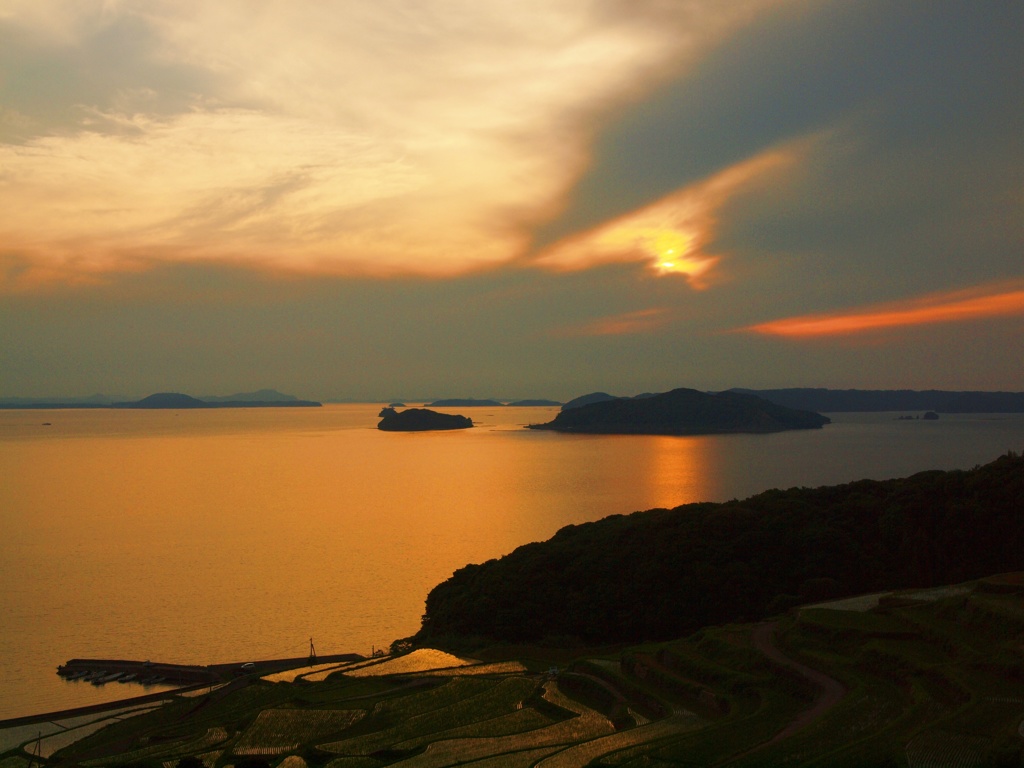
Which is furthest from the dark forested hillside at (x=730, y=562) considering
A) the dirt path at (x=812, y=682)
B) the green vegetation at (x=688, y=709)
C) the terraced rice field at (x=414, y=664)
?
the dirt path at (x=812, y=682)

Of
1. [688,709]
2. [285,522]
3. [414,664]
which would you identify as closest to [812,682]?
[688,709]

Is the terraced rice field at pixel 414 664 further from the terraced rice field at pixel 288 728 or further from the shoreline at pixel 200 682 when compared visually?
the terraced rice field at pixel 288 728

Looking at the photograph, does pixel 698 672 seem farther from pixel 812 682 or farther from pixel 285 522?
pixel 285 522

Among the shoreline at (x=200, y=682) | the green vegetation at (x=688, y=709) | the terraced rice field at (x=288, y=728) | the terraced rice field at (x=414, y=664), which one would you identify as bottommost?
the shoreline at (x=200, y=682)

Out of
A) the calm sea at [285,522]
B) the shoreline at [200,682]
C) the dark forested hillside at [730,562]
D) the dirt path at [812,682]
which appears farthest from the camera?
the calm sea at [285,522]

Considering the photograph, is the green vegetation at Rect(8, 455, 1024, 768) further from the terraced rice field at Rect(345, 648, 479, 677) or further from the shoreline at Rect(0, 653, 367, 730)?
the shoreline at Rect(0, 653, 367, 730)
